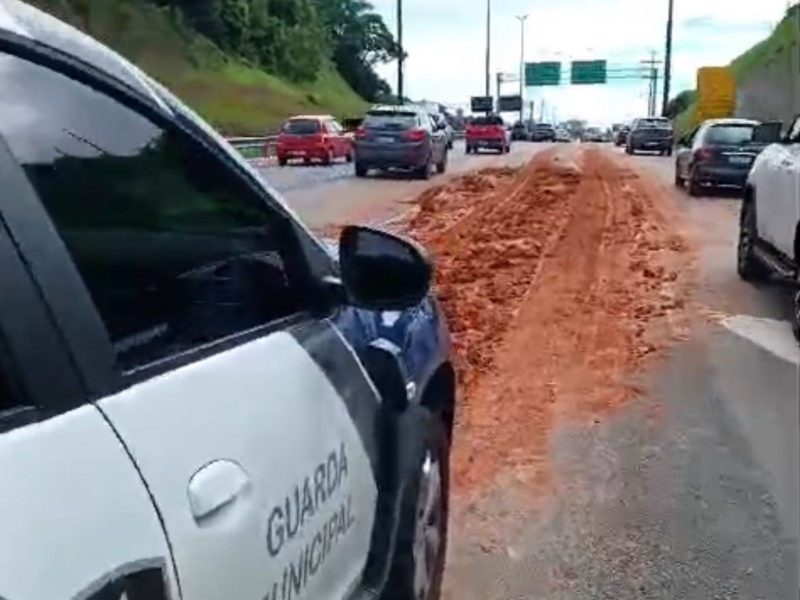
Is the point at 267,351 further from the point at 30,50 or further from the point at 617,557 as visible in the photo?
the point at 617,557

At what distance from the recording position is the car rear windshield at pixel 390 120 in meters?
31.5

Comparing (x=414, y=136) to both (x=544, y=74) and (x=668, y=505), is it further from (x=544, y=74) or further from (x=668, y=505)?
(x=544, y=74)

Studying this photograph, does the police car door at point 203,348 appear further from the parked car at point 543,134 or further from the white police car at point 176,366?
the parked car at point 543,134

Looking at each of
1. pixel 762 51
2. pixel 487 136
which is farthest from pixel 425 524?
pixel 762 51

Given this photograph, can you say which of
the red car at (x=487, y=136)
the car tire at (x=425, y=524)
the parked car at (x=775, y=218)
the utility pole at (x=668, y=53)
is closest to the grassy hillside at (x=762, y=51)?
the utility pole at (x=668, y=53)

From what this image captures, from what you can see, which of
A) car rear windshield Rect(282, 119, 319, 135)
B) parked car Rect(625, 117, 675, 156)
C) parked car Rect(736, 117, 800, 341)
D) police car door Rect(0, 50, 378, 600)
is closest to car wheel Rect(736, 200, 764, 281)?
parked car Rect(736, 117, 800, 341)

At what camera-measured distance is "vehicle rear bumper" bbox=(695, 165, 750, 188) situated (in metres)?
25.5

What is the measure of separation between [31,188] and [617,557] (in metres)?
3.40

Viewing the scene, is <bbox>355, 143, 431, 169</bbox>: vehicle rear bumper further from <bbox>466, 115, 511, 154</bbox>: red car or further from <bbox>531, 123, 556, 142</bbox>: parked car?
<bbox>531, 123, 556, 142</bbox>: parked car

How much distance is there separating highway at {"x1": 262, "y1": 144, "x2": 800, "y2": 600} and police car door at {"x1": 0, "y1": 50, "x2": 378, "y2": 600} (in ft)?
6.20

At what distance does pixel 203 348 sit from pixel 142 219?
0.31 metres

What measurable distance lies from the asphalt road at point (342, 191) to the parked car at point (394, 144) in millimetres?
348

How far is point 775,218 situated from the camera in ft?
33.9

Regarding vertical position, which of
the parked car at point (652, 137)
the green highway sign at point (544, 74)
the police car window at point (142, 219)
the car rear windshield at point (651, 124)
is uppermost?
the police car window at point (142, 219)
